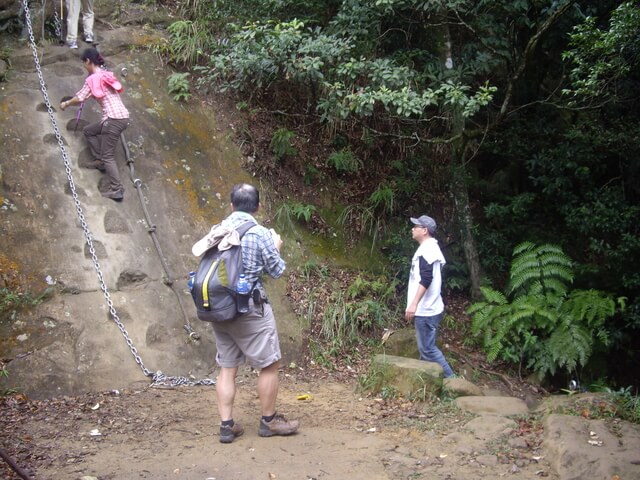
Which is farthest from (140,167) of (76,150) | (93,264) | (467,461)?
(467,461)

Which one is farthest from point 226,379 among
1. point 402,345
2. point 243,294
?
point 402,345

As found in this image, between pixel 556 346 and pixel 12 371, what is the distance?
6.24 meters

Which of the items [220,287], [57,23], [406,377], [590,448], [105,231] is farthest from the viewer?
[57,23]

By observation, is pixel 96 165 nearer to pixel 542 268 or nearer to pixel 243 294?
pixel 243 294

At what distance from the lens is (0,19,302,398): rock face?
6.35 m

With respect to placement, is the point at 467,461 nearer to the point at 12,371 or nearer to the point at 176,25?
the point at 12,371

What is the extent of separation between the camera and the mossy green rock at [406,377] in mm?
5953

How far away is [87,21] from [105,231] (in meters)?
3.87

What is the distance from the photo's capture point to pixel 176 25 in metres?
9.84

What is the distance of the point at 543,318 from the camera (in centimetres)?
802

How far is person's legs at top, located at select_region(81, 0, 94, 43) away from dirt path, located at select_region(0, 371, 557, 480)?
5781 mm

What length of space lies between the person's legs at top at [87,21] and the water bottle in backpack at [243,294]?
6.40m

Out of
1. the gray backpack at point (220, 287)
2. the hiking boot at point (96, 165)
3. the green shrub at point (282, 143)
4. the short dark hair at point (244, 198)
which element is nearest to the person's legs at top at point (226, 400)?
the gray backpack at point (220, 287)

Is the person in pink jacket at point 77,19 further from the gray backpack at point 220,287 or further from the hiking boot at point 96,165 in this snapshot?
the gray backpack at point 220,287
